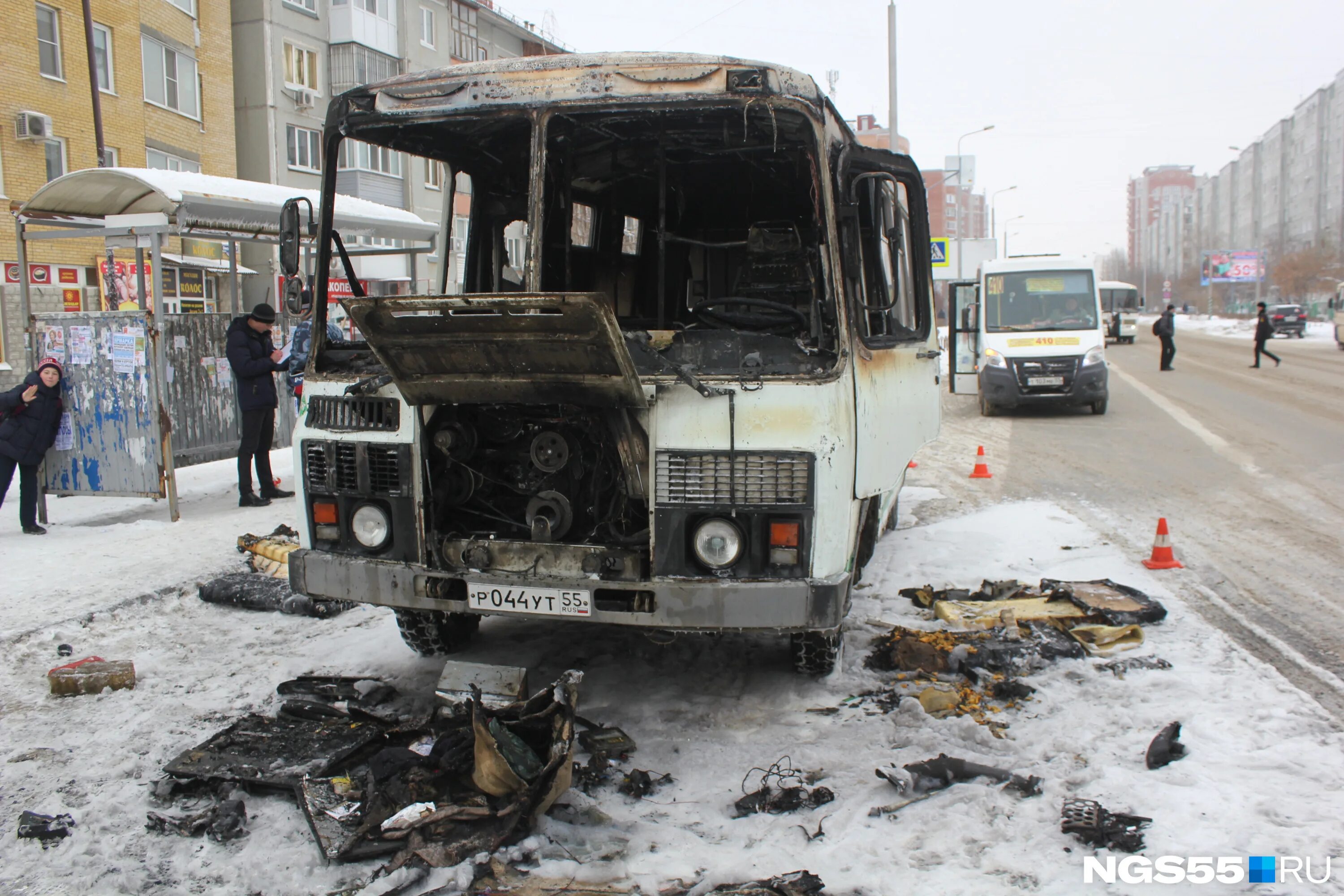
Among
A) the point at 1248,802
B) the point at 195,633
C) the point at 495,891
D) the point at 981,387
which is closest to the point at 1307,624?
the point at 1248,802

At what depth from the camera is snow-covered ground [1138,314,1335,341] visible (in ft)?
168

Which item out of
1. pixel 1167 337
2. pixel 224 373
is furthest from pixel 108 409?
pixel 1167 337

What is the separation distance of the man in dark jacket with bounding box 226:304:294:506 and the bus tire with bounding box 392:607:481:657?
4.57 metres

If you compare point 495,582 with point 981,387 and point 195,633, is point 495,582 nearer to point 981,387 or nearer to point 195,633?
point 195,633

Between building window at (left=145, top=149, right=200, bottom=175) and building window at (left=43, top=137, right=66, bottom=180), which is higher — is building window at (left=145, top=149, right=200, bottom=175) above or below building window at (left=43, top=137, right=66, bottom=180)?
above

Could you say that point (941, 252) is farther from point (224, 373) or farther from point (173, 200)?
point (173, 200)

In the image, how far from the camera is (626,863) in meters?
3.33

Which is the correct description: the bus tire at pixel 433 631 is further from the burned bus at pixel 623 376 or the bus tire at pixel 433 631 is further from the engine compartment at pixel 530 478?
the engine compartment at pixel 530 478

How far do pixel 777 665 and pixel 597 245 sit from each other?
237cm

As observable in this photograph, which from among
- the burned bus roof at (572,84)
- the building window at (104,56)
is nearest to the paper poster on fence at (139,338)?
the burned bus roof at (572,84)

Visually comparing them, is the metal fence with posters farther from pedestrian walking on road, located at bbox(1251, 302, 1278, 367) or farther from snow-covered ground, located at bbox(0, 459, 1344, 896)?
pedestrian walking on road, located at bbox(1251, 302, 1278, 367)

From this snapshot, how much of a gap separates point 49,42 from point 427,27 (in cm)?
1693

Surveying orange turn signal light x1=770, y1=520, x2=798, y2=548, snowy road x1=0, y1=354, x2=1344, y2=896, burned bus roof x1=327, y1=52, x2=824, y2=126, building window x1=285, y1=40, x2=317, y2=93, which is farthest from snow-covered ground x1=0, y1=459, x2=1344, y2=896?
building window x1=285, y1=40, x2=317, y2=93

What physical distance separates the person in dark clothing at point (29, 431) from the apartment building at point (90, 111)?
11690 millimetres
